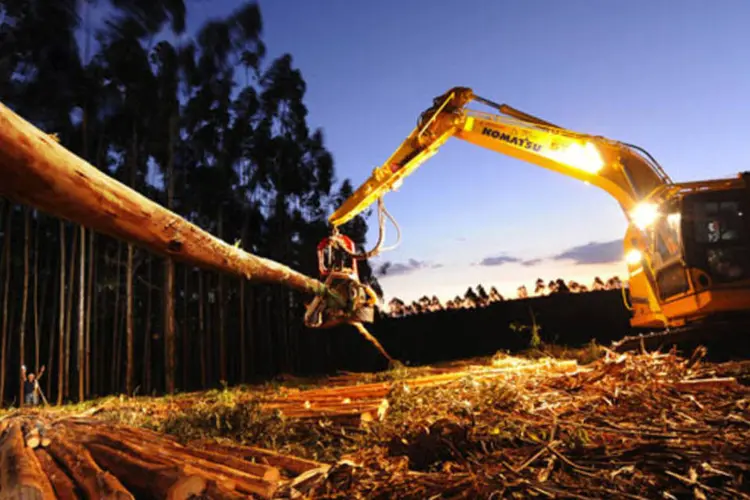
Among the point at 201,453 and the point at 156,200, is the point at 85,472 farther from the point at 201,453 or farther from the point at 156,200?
the point at 156,200

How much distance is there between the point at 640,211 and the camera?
7.08m

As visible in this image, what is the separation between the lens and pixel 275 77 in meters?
19.4

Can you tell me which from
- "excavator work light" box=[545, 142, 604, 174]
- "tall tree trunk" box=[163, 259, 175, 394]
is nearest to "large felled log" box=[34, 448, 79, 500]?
"excavator work light" box=[545, 142, 604, 174]

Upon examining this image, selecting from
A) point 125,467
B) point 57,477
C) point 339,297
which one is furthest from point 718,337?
point 57,477

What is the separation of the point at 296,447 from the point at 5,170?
8.41 ft

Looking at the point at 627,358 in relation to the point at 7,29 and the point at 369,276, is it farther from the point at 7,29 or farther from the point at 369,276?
the point at 369,276

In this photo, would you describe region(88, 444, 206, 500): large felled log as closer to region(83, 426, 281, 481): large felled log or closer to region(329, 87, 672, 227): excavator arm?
region(83, 426, 281, 481): large felled log

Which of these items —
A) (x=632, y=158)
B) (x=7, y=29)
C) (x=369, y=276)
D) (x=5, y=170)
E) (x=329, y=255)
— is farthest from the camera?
(x=369, y=276)

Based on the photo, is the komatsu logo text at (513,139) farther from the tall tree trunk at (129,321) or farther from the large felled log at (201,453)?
the tall tree trunk at (129,321)

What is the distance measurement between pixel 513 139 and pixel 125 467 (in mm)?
6710

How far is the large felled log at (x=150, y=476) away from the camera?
2.36 metres

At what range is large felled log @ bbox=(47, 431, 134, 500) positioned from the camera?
96.8 inches

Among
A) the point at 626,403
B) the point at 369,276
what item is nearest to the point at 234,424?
the point at 626,403

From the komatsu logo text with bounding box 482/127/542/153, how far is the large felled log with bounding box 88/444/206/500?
21.4ft
